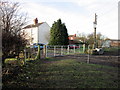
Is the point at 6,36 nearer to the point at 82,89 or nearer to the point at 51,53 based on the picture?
the point at 82,89

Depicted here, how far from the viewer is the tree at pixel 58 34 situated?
20797mm

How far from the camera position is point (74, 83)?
351 centimetres

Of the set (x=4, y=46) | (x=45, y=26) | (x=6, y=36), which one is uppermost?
(x=45, y=26)

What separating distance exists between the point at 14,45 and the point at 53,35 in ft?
55.8

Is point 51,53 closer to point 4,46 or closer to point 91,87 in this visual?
point 4,46

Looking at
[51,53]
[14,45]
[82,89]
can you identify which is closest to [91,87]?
[82,89]

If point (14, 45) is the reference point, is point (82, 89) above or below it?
below

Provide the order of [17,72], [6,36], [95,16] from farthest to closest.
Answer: [95,16]
[17,72]
[6,36]

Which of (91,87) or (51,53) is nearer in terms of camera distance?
(91,87)

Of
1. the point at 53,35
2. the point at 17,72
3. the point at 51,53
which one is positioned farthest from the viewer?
the point at 53,35

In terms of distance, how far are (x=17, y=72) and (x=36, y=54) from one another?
5077 millimetres

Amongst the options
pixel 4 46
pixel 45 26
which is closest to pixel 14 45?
pixel 4 46

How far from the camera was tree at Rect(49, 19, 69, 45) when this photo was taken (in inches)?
819

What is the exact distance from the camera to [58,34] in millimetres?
20938
